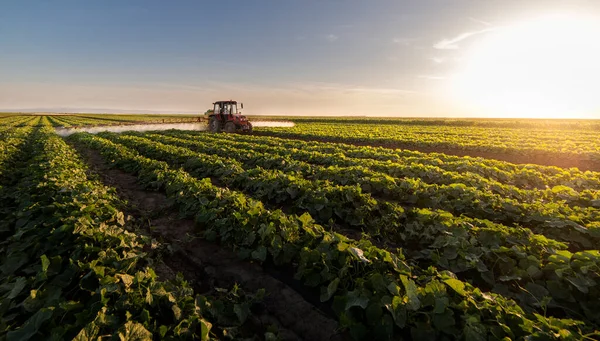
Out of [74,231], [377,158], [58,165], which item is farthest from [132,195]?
[377,158]

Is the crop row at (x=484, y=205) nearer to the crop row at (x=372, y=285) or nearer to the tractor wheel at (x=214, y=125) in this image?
the crop row at (x=372, y=285)

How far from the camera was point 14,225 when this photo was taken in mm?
6207

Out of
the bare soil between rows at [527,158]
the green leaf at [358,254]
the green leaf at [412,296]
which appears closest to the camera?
the green leaf at [412,296]

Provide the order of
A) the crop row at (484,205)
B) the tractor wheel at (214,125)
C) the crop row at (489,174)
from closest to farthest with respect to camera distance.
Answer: the crop row at (484,205), the crop row at (489,174), the tractor wheel at (214,125)

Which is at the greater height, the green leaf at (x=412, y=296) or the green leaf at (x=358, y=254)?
the green leaf at (x=358, y=254)

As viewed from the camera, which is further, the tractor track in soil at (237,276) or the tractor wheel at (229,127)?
the tractor wheel at (229,127)

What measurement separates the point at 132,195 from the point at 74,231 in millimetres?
5175

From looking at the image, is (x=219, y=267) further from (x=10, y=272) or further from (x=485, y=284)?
(x=485, y=284)

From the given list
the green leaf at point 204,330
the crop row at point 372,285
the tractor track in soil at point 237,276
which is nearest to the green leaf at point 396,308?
the crop row at point 372,285

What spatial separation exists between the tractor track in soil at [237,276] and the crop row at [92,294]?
1.42 feet

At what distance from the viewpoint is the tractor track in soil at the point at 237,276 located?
371 centimetres

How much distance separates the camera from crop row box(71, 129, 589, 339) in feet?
9.95

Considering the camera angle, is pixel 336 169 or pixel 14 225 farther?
pixel 336 169

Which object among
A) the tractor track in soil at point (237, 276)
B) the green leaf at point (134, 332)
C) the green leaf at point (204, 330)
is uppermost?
the green leaf at point (134, 332)
